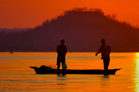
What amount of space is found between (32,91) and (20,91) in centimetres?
49

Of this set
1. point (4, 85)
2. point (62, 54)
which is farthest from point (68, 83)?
point (62, 54)

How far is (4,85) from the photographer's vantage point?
869 inches

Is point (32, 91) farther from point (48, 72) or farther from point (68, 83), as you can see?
point (48, 72)

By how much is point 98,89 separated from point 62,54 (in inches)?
374

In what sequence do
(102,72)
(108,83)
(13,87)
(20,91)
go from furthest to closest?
(102,72)
(108,83)
(13,87)
(20,91)

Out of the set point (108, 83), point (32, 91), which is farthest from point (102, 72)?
point (32, 91)

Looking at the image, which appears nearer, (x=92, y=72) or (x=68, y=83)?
(x=68, y=83)

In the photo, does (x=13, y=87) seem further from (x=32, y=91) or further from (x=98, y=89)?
(x=98, y=89)

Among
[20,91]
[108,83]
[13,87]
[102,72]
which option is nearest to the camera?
[20,91]

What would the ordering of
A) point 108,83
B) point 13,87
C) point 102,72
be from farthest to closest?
point 102,72 → point 108,83 → point 13,87

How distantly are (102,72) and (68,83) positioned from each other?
6.72 metres

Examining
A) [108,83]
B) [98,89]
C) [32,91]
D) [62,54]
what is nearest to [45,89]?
[32,91]

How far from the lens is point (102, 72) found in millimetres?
29656

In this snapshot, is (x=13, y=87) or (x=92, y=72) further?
(x=92, y=72)
